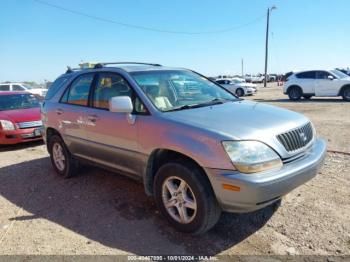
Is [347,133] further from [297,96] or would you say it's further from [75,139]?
[297,96]

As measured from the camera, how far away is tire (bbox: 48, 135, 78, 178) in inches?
205

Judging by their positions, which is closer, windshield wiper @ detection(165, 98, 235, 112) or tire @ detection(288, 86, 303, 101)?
windshield wiper @ detection(165, 98, 235, 112)

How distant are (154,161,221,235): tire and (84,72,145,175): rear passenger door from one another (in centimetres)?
45

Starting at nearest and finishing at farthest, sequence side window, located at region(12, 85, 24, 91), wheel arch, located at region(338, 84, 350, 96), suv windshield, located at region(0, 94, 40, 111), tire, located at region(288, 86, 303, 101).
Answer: suv windshield, located at region(0, 94, 40, 111), wheel arch, located at region(338, 84, 350, 96), tire, located at region(288, 86, 303, 101), side window, located at region(12, 85, 24, 91)

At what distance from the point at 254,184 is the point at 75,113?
303cm

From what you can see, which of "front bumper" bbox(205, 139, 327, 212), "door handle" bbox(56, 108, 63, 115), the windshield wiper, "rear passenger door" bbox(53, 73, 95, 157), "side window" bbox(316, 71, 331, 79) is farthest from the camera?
"side window" bbox(316, 71, 331, 79)

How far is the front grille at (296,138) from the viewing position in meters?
3.11

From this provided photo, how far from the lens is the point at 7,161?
680 cm

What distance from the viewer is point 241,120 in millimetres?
3277

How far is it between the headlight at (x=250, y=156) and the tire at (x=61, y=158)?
124 inches

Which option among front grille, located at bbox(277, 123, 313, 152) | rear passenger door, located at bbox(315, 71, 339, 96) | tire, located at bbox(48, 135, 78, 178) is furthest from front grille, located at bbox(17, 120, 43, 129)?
rear passenger door, located at bbox(315, 71, 339, 96)

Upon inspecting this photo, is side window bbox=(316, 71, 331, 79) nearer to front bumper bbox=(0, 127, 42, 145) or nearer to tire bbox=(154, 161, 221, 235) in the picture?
front bumper bbox=(0, 127, 42, 145)

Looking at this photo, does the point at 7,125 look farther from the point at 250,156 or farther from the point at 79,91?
the point at 250,156

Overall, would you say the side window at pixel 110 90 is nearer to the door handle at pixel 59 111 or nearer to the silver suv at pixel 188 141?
the silver suv at pixel 188 141
